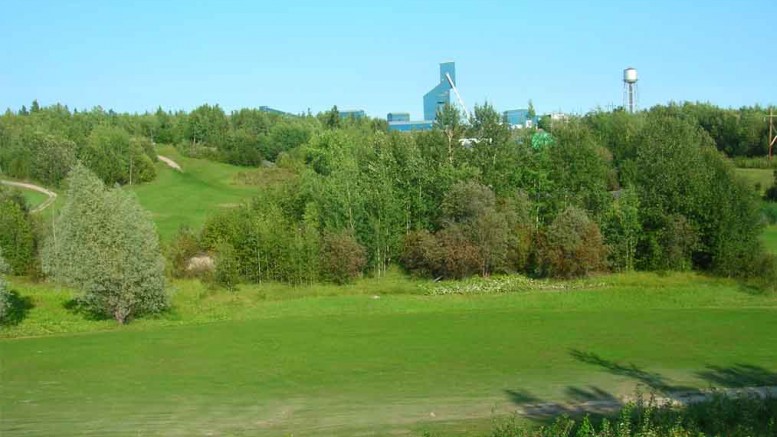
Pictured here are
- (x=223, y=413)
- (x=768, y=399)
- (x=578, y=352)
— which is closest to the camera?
(x=768, y=399)

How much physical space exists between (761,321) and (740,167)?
54.1 metres

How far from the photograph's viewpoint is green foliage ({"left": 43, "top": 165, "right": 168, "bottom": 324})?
33.7 meters

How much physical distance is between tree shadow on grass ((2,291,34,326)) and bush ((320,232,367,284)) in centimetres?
1590

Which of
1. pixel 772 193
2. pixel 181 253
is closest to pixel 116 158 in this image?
pixel 181 253

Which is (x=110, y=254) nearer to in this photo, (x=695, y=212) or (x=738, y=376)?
(x=738, y=376)

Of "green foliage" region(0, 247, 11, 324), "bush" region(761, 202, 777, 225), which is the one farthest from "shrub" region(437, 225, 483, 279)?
"bush" region(761, 202, 777, 225)

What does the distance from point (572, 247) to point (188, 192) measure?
48.2m

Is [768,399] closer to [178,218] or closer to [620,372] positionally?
[620,372]

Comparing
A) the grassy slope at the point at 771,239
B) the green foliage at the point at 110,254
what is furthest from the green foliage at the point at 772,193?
the green foliage at the point at 110,254

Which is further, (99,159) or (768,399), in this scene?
(99,159)

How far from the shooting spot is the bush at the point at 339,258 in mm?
43656

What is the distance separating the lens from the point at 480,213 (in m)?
43.9

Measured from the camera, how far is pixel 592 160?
1934 inches

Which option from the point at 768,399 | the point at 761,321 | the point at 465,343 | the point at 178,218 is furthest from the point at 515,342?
the point at 178,218
